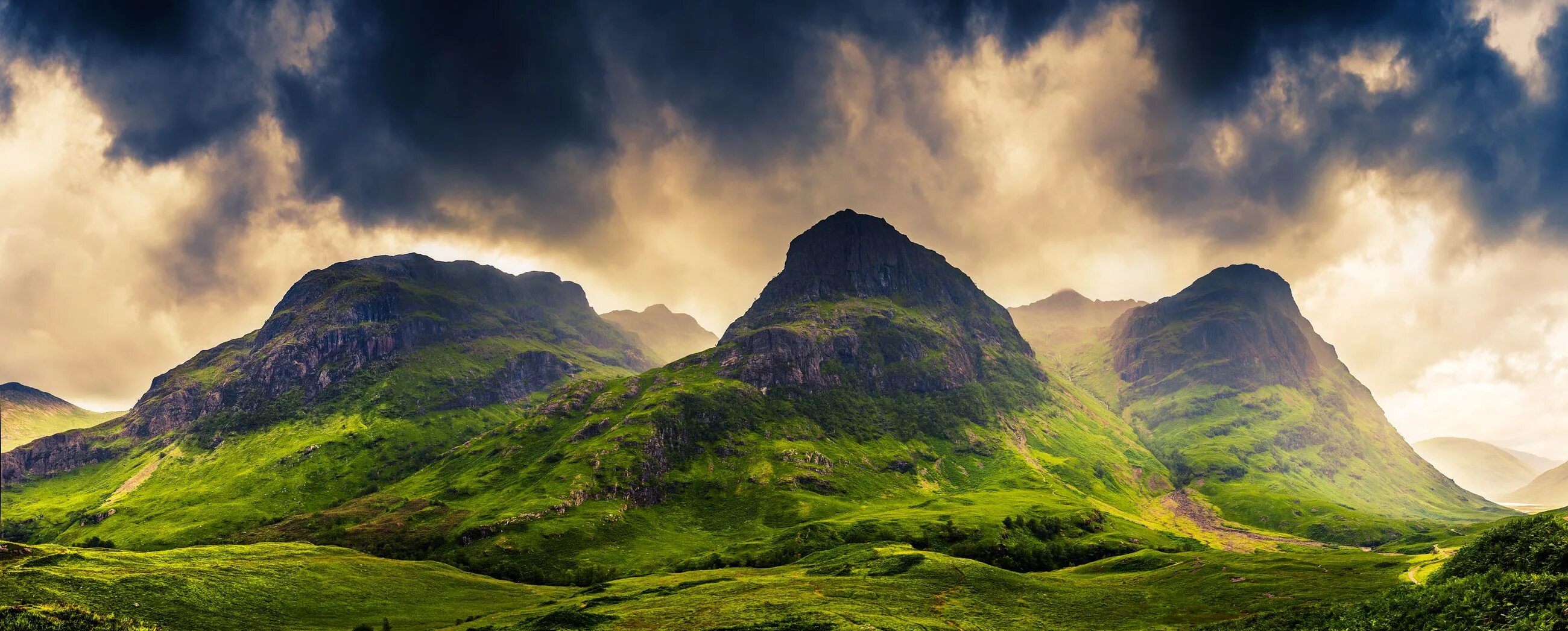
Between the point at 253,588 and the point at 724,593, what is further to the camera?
the point at 253,588

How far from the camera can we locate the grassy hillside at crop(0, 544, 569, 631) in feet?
322

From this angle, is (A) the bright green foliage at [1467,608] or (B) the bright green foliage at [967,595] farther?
(B) the bright green foliage at [967,595]

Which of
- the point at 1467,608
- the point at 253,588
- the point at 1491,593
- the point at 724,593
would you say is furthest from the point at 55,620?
the point at 1491,593

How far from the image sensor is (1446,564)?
59.6m

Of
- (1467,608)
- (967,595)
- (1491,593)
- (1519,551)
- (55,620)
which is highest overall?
(1519,551)

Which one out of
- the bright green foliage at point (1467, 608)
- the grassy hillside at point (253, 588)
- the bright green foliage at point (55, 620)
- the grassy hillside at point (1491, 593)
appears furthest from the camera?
the grassy hillside at point (253, 588)

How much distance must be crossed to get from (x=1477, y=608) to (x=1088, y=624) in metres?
54.5

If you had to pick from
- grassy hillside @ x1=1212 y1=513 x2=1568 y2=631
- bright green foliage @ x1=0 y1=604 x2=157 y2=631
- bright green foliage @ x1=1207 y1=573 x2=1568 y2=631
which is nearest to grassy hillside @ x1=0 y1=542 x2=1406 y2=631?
bright green foliage @ x1=0 y1=604 x2=157 y2=631

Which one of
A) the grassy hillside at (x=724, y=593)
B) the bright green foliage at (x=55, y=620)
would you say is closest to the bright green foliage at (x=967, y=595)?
the grassy hillside at (x=724, y=593)

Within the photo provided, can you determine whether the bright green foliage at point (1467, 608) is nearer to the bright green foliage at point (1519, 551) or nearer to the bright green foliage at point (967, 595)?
the bright green foliage at point (1519, 551)

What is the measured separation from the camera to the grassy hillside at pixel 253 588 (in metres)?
98.1

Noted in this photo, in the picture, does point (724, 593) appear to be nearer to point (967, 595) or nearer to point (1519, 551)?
point (967, 595)

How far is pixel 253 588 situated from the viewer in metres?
124

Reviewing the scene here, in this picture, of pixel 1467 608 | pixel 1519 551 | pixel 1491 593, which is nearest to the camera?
pixel 1491 593
